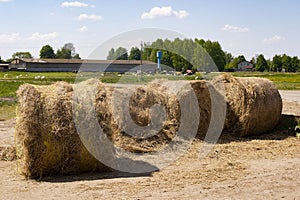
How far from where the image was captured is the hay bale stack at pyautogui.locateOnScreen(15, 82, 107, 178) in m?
7.43

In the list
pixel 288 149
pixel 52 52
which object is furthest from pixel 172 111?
pixel 52 52

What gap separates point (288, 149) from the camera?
10.3 metres

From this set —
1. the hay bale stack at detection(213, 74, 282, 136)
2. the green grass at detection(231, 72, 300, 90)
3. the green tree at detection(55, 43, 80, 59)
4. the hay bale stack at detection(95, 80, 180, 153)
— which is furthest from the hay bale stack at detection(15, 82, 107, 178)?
the green tree at detection(55, 43, 80, 59)

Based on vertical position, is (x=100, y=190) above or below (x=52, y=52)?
below

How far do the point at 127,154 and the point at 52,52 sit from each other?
399ft

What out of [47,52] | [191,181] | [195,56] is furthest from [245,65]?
[191,181]

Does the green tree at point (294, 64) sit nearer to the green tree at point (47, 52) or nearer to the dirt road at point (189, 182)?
the green tree at point (47, 52)

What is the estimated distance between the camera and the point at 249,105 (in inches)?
470

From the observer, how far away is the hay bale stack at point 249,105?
1199 cm

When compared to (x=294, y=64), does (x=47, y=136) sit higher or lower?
lower

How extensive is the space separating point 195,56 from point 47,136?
22.0 meters

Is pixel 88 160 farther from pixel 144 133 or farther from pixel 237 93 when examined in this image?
pixel 237 93

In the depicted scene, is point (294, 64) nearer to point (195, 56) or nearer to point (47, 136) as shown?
point (195, 56)

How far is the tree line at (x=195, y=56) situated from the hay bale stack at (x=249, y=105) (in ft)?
11.6
